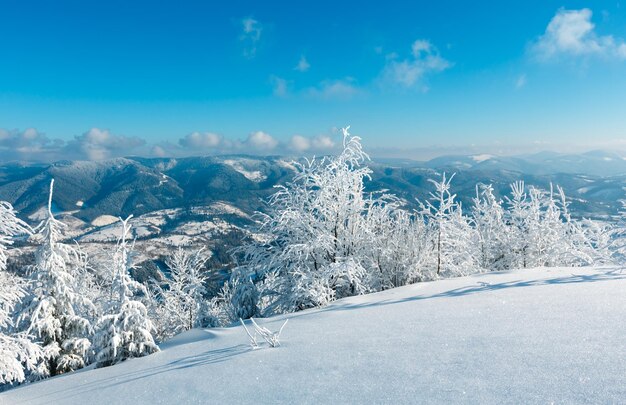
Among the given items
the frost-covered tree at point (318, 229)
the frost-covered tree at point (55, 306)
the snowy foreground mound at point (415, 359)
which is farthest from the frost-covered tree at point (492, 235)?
Answer: the frost-covered tree at point (55, 306)

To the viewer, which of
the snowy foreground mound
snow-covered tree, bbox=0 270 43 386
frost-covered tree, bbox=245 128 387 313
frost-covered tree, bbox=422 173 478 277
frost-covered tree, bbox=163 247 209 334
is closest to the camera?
the snowy foreground mound

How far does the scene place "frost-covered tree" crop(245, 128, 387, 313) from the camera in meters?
14.2

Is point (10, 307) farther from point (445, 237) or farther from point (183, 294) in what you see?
point (183, 294)

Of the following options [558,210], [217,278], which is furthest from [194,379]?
[217,278]

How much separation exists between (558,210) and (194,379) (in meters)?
24.5

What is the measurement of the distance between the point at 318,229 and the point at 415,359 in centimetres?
982

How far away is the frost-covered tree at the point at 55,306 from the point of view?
14.2m

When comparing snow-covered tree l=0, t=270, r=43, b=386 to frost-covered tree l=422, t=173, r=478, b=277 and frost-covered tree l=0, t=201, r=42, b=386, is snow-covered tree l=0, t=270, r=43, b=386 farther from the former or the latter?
frost-covered tree l=422, t=173, r=478, b=277

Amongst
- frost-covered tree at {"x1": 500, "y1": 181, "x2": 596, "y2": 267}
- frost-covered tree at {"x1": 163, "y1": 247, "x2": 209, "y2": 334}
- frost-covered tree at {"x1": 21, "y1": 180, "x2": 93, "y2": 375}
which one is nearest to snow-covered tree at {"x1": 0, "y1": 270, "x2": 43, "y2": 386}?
frost-covered tree at {"x1": 21, "y1": 180, "x2": 93, "y2": 375}

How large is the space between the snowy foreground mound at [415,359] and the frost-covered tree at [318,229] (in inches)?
188

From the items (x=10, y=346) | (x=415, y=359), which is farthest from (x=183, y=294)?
(x=415, y=359)

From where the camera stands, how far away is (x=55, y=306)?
14789mm

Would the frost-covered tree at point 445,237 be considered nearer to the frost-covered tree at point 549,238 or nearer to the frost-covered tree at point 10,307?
the frost-covered tree at point 549,238

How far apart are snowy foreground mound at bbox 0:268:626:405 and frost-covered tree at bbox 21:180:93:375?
672 cm
